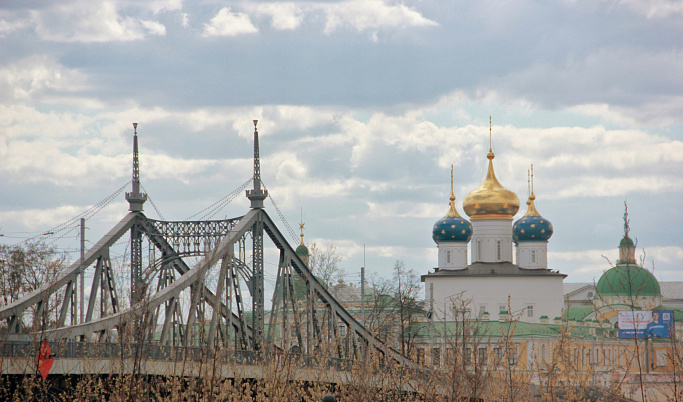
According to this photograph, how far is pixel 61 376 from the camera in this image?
25.6 meters

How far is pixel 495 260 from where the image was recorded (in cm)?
7444

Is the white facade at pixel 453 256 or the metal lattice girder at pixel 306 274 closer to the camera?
the metal lattice girder at pixel 306 274

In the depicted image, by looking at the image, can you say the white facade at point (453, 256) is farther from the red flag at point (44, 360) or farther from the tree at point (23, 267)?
the red flag at point (44, 360)

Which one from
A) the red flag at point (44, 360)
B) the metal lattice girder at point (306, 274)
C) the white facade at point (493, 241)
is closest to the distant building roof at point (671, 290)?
the white facade at point (493, 241)

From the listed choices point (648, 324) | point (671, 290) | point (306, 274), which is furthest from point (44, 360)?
point (671, 290)

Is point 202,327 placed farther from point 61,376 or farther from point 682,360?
point 61,376

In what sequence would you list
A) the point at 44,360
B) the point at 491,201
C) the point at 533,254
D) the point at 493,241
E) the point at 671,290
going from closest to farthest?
the point at 44,360 < the point at 533,254 < the point at 493,241 < the point at 491,201 < the point at 671,290

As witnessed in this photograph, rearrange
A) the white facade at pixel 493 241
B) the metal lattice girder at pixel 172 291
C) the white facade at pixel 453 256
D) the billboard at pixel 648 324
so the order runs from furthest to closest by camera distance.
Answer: the white facade at pixel 493 241 → the white facade at pixel 453 256 → the billboard at pixel 648 324 → the metal lattice girder at pixel 172 291

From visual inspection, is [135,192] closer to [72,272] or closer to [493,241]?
[72,272]

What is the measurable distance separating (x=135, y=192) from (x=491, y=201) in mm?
42807

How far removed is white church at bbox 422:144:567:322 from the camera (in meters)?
72.3

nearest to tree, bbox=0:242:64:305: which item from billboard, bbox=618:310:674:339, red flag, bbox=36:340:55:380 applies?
red flag, bbox=36:340:55:380

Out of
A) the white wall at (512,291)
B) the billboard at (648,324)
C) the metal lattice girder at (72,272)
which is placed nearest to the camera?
the metal lattice girder at (72,272)

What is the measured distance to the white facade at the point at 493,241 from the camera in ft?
244
